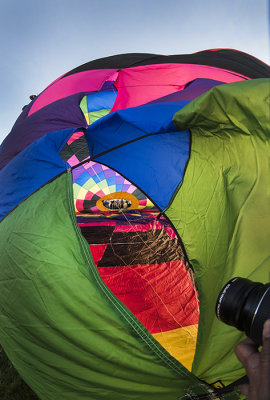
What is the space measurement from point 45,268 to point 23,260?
0.36 ft

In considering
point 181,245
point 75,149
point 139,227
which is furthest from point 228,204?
point 75,149

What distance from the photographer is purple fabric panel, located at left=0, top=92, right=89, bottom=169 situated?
5.49 feet

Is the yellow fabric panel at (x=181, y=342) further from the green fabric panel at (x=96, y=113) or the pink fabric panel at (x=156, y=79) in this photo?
the green fabric panel at (x=96, y=113)

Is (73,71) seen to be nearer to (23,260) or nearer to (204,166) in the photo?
(204,166)

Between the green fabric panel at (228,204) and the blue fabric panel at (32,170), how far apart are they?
610mm

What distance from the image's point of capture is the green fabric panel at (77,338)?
3.03 ft

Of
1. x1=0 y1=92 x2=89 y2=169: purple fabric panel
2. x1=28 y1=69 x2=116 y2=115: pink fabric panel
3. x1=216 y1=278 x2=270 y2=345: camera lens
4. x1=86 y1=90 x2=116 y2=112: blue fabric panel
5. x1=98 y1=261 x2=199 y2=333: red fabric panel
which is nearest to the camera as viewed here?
x1=216 y1=278 x2=270 y2=345: camera lens

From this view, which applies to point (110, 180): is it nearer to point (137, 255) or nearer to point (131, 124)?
point (137, 255)

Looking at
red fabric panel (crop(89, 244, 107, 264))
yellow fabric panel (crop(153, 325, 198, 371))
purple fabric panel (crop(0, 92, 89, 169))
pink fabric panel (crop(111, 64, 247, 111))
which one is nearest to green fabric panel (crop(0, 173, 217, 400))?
yellow fabric panel (crop(153, 325, 198, 371))

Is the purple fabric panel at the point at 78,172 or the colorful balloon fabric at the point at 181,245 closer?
the colorful balloon fabric at the point at 181,245

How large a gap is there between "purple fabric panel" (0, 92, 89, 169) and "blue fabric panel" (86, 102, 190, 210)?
1.30 ft

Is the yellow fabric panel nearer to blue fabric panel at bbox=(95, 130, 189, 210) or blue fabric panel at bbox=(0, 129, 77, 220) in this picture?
blue fabric panel at bbox=(95, 130, 189, 210)

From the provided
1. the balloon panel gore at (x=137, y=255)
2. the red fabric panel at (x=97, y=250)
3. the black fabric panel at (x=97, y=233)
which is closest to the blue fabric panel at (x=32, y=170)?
the balloon panel gore at (x=137, y=255)

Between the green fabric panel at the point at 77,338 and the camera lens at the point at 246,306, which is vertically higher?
the camera lens at the point at 246,306
